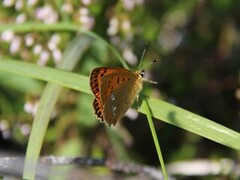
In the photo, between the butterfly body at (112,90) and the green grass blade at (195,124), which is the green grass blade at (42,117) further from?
the green grass blade at (195,124)

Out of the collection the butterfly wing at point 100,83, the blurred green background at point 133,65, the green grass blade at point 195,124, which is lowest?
the green grass blade at point 195,124

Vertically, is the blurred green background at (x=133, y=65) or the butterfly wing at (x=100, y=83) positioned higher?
the blurred green background at (x=133, y=65)

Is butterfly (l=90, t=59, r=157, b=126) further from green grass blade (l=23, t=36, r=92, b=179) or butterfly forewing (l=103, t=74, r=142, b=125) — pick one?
green grass blade (l=23, t=36, r=92, b=179)

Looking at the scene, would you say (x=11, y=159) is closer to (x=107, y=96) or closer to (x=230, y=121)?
(x=107, y=96)

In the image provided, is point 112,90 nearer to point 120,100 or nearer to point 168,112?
point 120,100

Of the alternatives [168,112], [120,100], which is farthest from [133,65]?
[168,112]

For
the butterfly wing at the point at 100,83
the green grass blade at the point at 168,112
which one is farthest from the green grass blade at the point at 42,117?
the butterfly wing at the point at 100,83

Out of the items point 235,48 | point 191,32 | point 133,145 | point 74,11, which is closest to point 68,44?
point 74,11
